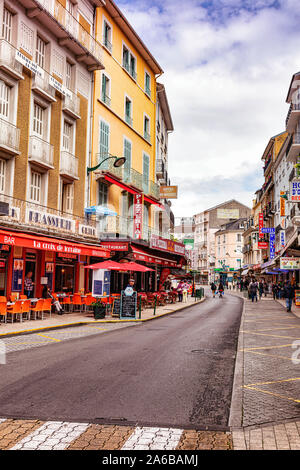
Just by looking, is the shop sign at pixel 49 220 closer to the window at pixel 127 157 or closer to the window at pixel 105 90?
the window at pixel 127 157

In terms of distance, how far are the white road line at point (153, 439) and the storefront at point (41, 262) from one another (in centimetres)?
1042

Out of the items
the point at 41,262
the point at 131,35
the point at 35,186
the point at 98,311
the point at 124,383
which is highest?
the point at 131,35

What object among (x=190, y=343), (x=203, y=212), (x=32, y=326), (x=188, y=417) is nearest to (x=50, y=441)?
(x=188, y=417)

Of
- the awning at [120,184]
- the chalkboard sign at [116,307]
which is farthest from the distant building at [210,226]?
the chalkboard sign at [116,307]

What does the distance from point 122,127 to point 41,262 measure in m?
12.3

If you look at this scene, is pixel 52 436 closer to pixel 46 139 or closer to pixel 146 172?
pixel 46 139

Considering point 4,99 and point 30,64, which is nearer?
point 4,99

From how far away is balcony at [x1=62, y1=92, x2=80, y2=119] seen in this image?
2077 centimetres

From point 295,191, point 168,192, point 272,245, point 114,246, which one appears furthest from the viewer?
point 272,245

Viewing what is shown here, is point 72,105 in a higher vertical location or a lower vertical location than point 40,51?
lower

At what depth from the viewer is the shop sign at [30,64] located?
1736 centimetres

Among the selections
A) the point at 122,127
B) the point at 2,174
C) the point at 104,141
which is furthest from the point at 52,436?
the point at 122,127

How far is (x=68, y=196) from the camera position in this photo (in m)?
A: 21.5
